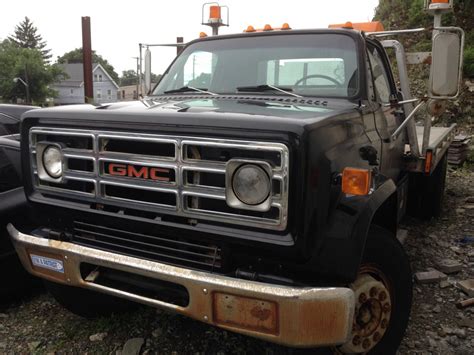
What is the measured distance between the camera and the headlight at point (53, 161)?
2715 mm

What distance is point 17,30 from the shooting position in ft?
268

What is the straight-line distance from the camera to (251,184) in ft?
7.00

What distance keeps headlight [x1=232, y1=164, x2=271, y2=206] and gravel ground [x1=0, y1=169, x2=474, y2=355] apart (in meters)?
1.18

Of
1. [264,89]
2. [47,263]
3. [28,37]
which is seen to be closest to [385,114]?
[264,89]

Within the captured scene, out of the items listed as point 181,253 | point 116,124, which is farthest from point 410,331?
point 116,124

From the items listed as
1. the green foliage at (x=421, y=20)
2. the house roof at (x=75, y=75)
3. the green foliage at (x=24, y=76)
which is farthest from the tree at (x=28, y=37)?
the green foliage at (x=421, y=20)

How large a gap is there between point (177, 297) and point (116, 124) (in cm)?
97

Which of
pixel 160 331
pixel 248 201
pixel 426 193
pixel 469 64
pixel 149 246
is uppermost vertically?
pixel 469 64

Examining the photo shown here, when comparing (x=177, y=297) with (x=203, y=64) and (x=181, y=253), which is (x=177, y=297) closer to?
(x=181, y=253)

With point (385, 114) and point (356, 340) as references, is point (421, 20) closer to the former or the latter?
point (385, 114)

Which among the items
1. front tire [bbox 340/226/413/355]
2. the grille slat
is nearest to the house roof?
the grille slat

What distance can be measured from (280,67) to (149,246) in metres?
1.65

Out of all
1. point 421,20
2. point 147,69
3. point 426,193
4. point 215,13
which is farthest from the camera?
point 421,20

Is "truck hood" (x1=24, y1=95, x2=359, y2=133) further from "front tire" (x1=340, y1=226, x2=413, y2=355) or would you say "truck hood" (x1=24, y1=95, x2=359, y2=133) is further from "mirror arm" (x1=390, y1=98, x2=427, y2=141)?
"front tire" (x1=340, y1=226, x2=413, y2=355)
